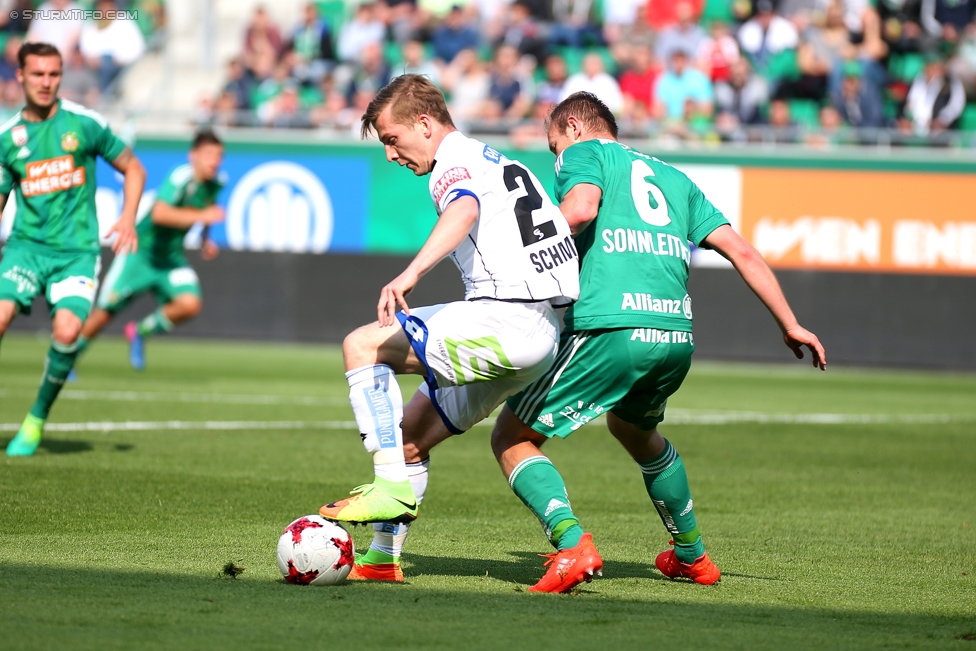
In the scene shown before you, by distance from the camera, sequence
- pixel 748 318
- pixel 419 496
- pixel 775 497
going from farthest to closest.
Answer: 1. pixel 748 318
2. pixel 775 497
3. pixel 419 496

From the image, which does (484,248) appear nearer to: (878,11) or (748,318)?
(748,318)

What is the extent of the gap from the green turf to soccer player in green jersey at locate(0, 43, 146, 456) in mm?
783

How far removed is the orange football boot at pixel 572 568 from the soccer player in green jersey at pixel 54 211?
465 cm

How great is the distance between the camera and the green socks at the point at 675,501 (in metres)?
5.69

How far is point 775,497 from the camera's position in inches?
326

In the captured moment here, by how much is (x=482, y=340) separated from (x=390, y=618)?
113 centimetres

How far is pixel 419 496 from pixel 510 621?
111 centimetres

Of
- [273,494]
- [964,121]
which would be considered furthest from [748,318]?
[273,494]

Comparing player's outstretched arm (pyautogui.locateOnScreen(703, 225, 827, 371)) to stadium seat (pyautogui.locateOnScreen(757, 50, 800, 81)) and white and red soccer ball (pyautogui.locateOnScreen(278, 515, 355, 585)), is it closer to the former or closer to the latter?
white and red soccer ball (pyautogui.locateOnScreen(278, 515, 355, 585))

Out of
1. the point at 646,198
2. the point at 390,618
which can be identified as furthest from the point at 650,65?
the point at 390,618

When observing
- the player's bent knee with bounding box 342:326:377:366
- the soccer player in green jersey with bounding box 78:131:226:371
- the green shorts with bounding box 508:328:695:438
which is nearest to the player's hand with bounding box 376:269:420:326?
the player's bent knee with bounding box 342:326:377:366

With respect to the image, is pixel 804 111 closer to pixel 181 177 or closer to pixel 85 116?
pixel 181 177

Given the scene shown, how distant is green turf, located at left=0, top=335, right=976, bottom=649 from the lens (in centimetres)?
446

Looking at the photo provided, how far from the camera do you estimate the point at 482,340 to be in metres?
5.16
